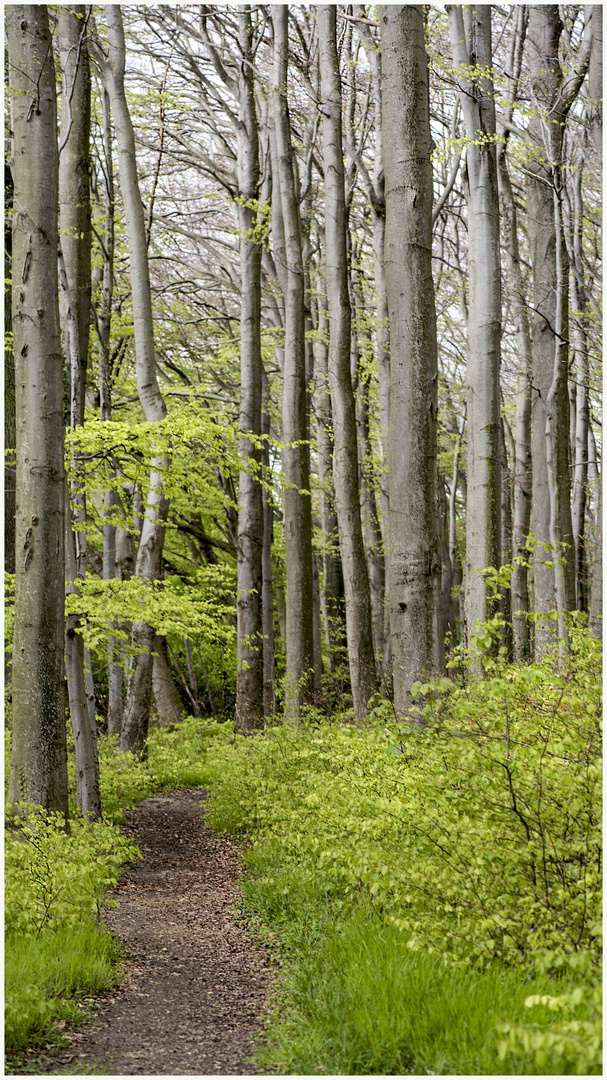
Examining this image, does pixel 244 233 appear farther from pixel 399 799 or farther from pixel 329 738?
pixel 399 799

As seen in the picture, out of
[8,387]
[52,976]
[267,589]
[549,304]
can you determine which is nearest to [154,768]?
[267,589]

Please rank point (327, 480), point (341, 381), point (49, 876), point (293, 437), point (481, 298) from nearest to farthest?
point (49, 876) → point (481, 298) → point (341, 381) → point (293, 437) → point (327, 480)

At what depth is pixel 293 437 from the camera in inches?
462

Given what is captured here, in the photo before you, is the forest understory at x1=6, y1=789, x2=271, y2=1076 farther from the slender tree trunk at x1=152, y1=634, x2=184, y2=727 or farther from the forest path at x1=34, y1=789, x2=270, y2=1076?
the slender tree trunk at x1=152, y1=634, x2=184, y2=727

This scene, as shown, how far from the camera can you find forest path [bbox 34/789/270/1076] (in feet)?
11.3

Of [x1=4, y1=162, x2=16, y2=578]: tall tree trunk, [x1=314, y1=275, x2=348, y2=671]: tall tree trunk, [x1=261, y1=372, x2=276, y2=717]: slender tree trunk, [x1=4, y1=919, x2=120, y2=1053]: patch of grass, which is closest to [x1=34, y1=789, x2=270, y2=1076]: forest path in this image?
[x1=4, y1=919, x2=120, y2=1053]: patch of grass

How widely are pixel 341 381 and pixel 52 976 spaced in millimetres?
8060

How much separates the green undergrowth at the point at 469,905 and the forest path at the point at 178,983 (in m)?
0.23

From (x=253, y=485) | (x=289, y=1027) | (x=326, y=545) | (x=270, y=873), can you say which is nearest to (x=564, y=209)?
(x=253, y=485)

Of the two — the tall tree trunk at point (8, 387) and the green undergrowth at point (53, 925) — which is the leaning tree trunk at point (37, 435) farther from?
the tall tree trunk at point (8, 387)

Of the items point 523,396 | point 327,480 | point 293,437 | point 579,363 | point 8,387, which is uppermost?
point 579,363

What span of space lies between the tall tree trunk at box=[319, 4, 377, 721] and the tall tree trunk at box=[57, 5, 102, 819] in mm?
3065

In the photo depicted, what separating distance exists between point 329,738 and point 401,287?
3533 millimetres

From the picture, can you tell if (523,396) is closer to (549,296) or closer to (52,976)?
(549,296)
